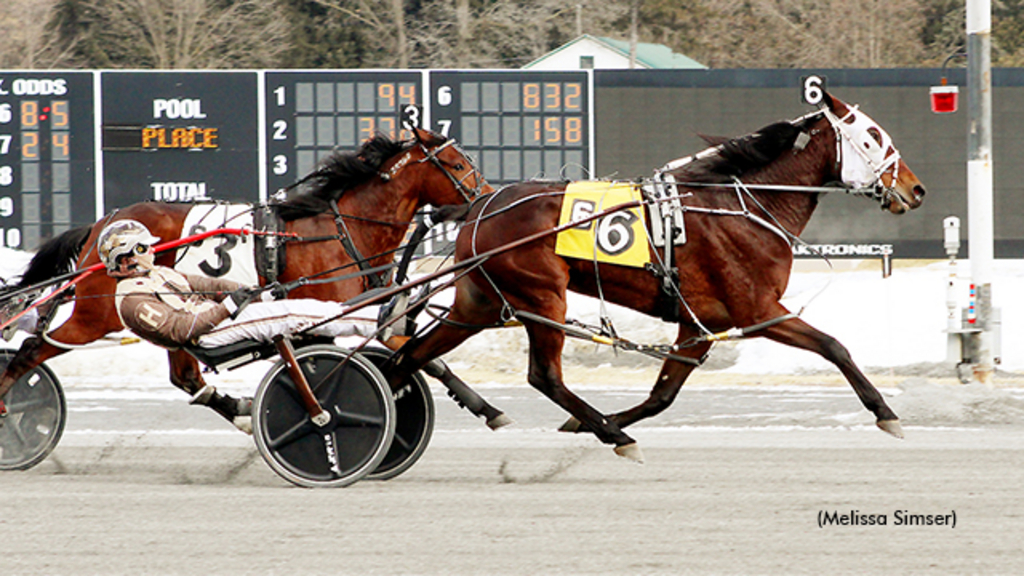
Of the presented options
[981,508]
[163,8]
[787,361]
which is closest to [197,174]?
[787,361]

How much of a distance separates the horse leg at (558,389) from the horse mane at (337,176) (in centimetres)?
180

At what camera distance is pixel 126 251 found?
22.5 feet

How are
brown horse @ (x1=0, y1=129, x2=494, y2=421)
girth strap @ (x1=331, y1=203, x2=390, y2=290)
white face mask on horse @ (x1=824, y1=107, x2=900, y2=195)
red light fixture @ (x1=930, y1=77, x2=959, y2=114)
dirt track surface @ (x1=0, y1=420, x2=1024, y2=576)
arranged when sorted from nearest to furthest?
dirt track surface @ (x1=0, y1=420, x2=1024, y2=576) < white face mask on horse @ (x1=824, y1=107, x2=900, y2=195) < brown horse @ (x1=0, y1=129, x2=494, y2=421) < girth strap @ (x1=331, y1=203, x2=390, y2=290) < red light fixture @ (x1=930, y1=77, x2=959, y2=114)

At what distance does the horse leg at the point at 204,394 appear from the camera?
7830 mm

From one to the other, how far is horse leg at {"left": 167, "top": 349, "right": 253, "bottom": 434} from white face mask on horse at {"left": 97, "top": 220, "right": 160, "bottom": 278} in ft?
3.33

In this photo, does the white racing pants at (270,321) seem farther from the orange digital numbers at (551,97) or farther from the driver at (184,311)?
the orange digital numbers at (551,97)

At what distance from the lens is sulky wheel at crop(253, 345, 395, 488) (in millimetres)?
6480

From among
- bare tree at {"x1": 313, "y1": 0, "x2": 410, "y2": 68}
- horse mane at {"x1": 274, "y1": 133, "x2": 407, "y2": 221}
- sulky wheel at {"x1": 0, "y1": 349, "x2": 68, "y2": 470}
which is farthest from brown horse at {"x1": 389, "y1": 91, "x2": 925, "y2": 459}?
bare tree at {"x1": 313, "y1": 0, "x2": 410, "y2": 68}

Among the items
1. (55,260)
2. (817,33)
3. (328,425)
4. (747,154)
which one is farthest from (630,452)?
(817,33)

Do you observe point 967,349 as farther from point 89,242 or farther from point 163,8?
point 163,8

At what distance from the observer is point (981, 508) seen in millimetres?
5969

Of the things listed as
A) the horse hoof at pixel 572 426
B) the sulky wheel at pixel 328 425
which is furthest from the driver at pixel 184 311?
the horse hoof at pixel 572 426

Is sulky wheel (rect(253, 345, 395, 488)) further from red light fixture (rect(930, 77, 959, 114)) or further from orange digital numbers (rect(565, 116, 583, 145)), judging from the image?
orange digital numbers (rect(565, 116, 583, 145))

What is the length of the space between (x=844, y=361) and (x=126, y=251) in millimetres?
3635
